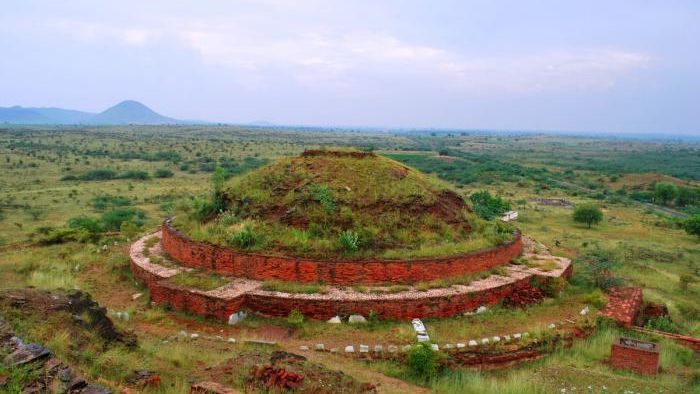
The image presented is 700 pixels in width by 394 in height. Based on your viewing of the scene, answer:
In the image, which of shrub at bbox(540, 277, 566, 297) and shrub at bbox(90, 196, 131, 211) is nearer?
shrub at bbox(540, 277, 566, 297)

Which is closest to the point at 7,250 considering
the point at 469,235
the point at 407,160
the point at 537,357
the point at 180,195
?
the point at 469,235

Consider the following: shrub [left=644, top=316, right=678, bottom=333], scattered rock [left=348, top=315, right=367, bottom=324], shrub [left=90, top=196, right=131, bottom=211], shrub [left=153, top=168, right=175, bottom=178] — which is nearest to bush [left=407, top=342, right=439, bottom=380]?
scattered rock [left=348, top=315, right=367, bottom=324]

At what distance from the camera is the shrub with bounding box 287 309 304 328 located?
10.5 metres

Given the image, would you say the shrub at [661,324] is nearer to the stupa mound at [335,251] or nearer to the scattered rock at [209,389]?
the stupa mound at [335,251]

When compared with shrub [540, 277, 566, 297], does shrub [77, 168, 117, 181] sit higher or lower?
lower

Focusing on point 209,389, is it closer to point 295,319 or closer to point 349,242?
point 295,319

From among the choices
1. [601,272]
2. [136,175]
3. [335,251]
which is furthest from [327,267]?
[136,175]

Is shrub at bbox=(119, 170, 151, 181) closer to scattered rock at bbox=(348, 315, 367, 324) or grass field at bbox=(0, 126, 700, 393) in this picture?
grass field at bbox=(0, 126, 700, 393)

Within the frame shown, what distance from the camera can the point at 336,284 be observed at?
38.2ft

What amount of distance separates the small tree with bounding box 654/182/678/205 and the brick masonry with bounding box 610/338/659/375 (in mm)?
45222

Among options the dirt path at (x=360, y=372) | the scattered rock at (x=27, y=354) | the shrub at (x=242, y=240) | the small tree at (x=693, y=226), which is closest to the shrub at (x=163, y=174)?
the shrub at (x=242, y=240)

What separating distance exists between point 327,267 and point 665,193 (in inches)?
1890

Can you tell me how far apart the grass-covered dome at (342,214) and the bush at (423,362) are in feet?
11.3

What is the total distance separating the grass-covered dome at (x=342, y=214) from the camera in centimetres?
1250
